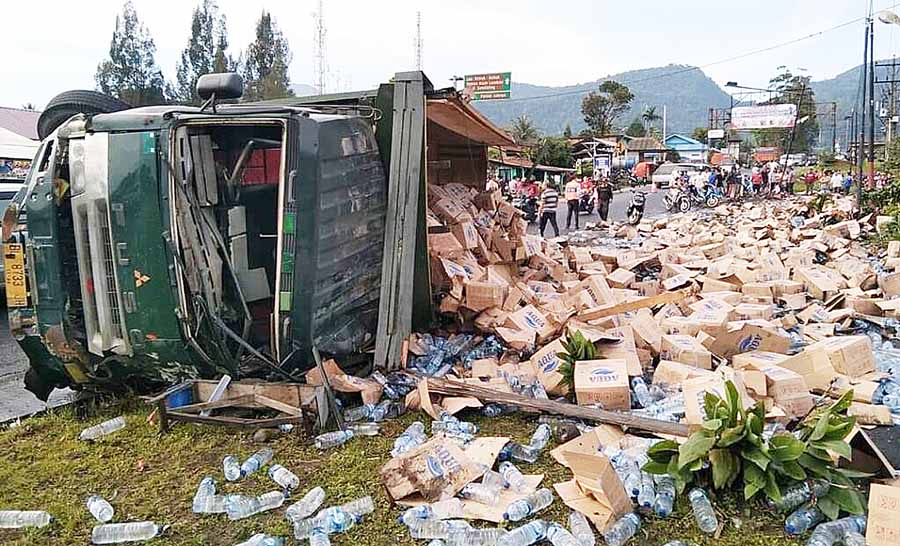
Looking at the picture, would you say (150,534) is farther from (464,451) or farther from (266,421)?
(464,451)

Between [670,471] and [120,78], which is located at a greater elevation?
[120,78]

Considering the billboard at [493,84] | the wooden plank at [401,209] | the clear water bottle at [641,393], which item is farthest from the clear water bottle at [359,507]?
the billboard at [493,84]

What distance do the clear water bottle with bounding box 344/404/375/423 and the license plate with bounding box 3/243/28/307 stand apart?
6.56ft

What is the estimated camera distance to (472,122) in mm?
6629

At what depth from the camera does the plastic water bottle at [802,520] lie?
3.10 m

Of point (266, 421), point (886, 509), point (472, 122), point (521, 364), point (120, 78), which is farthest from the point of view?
point (120, 78)

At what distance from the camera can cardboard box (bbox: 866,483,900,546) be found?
2.85 m

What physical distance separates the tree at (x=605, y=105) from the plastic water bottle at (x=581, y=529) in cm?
6879

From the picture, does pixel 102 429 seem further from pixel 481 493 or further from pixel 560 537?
pixel 560 537

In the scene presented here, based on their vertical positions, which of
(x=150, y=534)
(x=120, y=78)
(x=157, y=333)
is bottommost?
(x=150, y=534)

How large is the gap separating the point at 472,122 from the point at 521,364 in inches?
94.2

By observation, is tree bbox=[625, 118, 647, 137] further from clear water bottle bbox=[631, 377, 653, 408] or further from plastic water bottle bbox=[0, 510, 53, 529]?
plastic water bottle bbox=[0, 510, 53, 529]

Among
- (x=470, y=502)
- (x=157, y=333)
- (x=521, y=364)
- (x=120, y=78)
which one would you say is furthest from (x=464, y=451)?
(x=120, y=78)

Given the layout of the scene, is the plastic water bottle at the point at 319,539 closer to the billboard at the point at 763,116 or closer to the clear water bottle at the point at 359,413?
the clear water bottle at the point at 359,413
